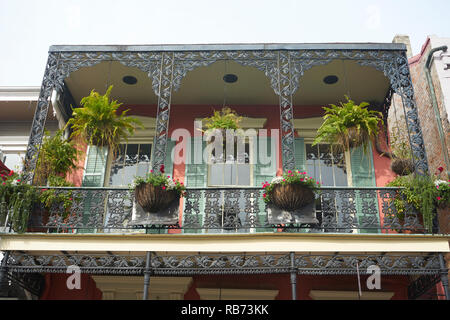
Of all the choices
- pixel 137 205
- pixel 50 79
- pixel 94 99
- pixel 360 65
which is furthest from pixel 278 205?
pixel 50 79

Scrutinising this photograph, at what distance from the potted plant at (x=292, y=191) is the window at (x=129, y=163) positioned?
3.09 metres

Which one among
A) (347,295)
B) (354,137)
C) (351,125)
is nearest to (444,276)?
(347,295)

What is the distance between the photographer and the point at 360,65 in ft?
26.2

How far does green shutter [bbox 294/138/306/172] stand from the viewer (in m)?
8.98

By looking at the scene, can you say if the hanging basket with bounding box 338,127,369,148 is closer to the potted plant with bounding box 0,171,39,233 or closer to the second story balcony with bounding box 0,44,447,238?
the second story balcony with bounding box 0,44,447,238

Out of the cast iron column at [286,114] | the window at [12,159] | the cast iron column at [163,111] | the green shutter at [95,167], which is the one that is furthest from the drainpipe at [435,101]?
the window at [12,159]

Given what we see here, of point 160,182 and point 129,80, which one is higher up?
point 129,80

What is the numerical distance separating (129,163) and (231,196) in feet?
Answer: 8.39

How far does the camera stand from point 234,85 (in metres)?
9.09

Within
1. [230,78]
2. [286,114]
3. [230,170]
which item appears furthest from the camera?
[230,170]

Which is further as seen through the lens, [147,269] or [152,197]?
[152,197]

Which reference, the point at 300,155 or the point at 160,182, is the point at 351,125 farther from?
the point at 160,182

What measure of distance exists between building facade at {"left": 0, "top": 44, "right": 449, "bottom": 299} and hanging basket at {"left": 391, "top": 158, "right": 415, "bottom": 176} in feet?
1.69
